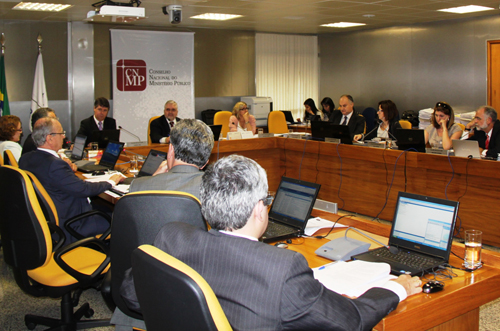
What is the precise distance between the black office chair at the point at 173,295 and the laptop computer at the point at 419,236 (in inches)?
39.9

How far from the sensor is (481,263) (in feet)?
6.51

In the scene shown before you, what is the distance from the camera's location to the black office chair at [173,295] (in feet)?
3.54

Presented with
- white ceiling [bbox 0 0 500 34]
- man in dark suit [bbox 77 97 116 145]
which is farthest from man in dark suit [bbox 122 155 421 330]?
white ceiling [bbox 0 0 500 34]

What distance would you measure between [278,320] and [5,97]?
769 centimetres

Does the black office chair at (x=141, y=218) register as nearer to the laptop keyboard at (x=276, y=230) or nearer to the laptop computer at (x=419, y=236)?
the laptop keyboard at (x=276, y=230)

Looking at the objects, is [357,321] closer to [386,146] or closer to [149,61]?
[386,146]

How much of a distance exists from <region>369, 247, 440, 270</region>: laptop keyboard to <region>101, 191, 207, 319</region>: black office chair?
78cm

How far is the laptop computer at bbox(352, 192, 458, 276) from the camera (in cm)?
193

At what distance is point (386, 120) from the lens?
6.09 metres

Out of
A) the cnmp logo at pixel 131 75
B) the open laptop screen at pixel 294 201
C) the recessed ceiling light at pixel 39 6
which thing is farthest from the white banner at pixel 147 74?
the open laptop screen at pixel 294 201

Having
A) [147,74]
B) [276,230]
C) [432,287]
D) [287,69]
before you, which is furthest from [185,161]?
[287,69]

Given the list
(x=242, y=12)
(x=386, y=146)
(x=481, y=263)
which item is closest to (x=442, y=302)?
(x=481, y=263)

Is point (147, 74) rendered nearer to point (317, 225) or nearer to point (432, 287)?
point (317, 225)

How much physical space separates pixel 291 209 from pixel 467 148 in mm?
2533
